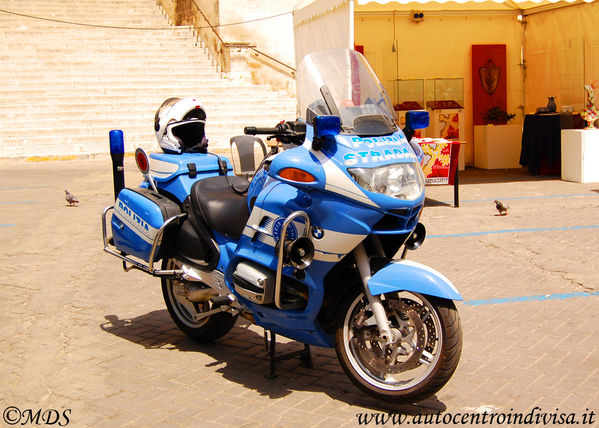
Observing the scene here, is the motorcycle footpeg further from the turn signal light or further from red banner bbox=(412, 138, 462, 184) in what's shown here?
red banner bbox=(412, 138, 462, 184)

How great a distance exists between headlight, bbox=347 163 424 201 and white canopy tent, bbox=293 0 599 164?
34.2ft

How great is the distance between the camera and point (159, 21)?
29875 mm

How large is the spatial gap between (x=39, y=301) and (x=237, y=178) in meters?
2.35

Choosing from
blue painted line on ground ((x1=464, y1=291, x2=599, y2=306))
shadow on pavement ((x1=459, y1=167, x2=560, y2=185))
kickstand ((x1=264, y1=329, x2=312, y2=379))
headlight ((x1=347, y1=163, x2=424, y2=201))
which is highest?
headlight ((x1=347, y1=163, x2=424, y2=201))

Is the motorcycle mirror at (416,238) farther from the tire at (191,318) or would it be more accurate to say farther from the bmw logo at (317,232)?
the tire at (191,318)

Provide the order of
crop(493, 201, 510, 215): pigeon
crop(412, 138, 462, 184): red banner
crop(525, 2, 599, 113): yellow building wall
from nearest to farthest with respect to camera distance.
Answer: crop(493, 201, 510, 215): pigeon
crop(412, 138, 462, 184): red banner
crop(525, 2, 599, 113): yellow building wall

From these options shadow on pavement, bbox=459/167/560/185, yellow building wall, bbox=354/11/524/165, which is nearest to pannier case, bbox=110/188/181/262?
shadow on pavement, bbox=459/167/560/185

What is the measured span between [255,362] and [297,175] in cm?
147

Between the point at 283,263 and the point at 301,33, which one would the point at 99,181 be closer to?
the point at 301,33

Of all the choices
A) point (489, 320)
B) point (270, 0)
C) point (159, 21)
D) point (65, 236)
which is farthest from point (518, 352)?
point (159, 21)

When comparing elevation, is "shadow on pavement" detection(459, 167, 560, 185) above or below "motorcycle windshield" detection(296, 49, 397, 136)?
below

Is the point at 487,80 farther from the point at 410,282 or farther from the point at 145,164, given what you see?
the point at 410,282

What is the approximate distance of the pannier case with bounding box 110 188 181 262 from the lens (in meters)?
4.75

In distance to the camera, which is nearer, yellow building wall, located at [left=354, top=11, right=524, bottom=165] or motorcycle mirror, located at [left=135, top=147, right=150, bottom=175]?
motorcycle mirror, located at [left=135, top=147, right=150, bottom=175]
